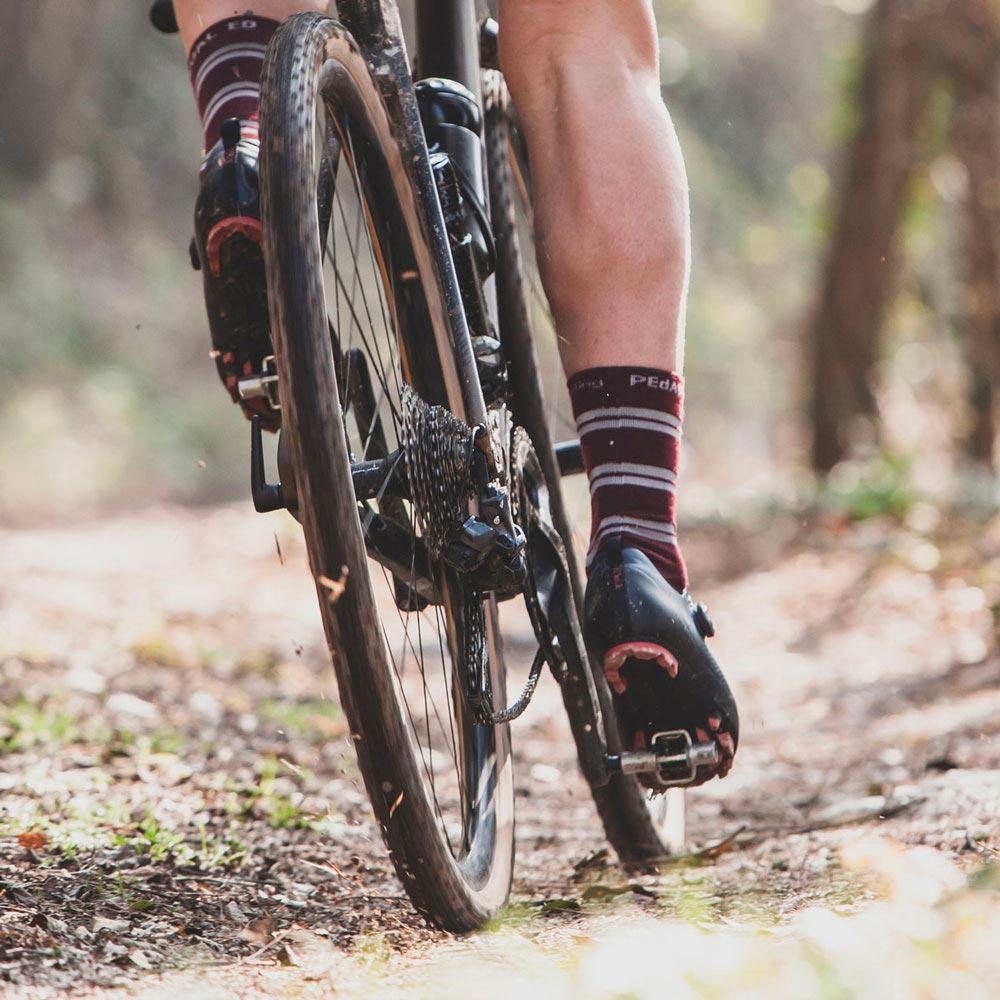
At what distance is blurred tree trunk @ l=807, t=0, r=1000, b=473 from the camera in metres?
6.53

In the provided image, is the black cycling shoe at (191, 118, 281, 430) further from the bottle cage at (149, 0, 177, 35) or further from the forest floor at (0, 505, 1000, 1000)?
the forest floor at (0, 505, 1000, 1000)

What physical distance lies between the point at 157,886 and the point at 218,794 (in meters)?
0.53

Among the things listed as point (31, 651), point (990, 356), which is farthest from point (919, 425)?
point (31, 651)

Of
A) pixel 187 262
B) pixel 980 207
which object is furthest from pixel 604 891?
pixel 187 262

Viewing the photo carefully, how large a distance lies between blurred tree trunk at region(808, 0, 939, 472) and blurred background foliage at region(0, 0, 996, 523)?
0.50 feet

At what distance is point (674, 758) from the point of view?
139 cm

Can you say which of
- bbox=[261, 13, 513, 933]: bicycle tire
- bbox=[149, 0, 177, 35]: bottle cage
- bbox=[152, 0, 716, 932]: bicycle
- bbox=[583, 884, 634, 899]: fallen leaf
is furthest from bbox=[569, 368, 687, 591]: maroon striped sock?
bbox=[149, 0, 177, 35]: bottle cage

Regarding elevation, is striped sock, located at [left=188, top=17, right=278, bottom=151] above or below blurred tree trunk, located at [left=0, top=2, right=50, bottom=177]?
below

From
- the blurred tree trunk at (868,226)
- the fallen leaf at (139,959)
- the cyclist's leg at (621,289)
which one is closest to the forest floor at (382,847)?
the fallen leaf at (139,959)

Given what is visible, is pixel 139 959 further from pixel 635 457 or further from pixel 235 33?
pixel 235 33

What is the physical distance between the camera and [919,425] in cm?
908

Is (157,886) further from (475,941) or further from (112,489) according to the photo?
(112,489)

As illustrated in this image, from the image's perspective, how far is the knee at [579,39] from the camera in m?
1.54

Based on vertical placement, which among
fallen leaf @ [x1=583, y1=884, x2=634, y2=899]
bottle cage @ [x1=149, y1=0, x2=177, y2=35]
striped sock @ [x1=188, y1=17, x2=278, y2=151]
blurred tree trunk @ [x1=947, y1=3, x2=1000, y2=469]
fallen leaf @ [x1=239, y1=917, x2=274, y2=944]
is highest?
blurred tree trunk @ [x1=947, y1=3, x2=1000, y2=469]
